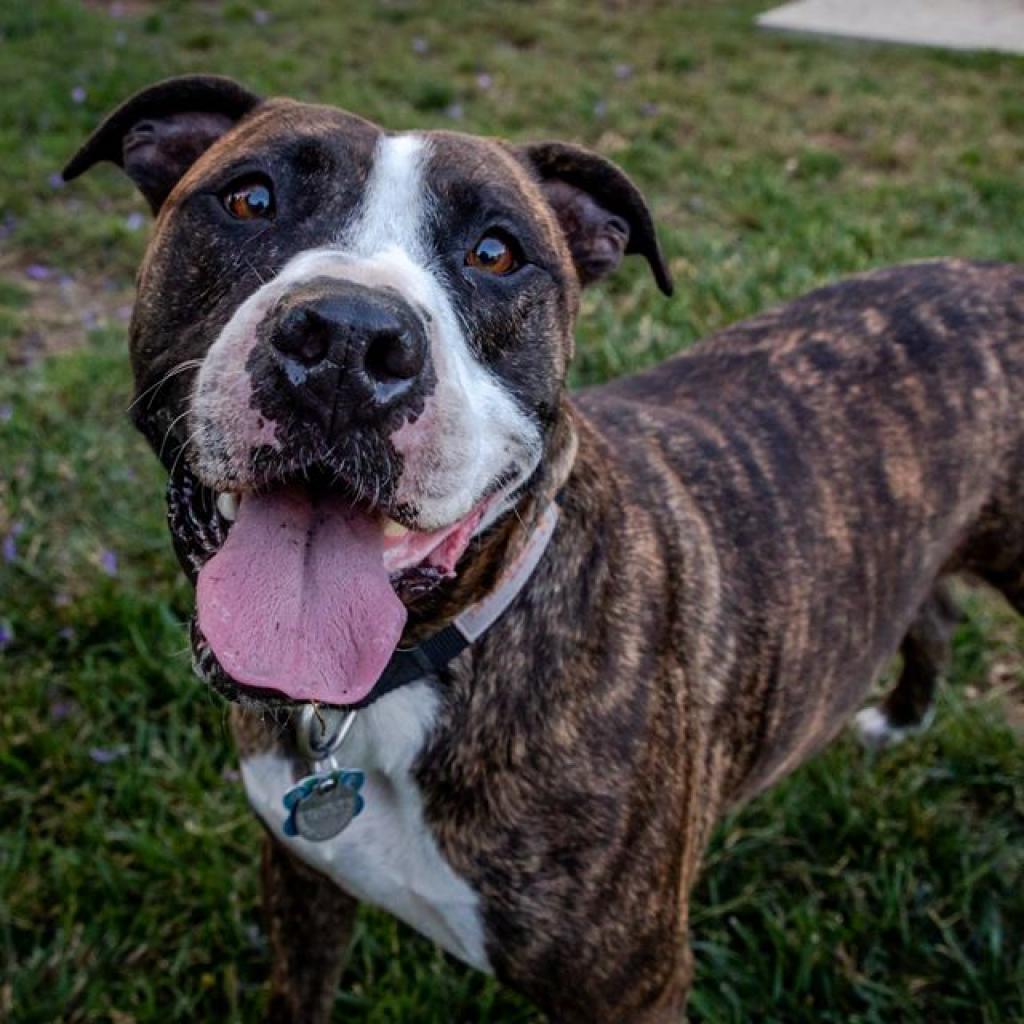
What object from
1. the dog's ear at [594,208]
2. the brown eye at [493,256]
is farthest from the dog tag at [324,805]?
the dog's ear at [594,208]

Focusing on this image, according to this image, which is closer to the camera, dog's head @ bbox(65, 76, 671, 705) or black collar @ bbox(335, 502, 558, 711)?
dog's head @ bbox(65, 76, 671, 705)

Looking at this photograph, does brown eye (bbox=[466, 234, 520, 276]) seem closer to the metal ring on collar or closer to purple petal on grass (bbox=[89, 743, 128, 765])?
the metal ring on collar

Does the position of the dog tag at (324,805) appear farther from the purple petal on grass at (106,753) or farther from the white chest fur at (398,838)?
the purple petal on grass at (106,753)

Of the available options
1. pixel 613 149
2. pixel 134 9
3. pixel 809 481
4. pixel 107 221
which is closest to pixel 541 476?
pixel 809 481

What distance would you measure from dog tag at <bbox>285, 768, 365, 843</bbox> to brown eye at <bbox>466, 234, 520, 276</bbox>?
861 mm

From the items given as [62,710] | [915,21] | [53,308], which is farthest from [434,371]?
[915,21]

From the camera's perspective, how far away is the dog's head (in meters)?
1.77

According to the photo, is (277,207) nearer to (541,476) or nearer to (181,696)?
(541,476)

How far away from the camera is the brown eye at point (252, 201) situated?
206 centimetres

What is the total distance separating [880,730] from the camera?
3639 mm

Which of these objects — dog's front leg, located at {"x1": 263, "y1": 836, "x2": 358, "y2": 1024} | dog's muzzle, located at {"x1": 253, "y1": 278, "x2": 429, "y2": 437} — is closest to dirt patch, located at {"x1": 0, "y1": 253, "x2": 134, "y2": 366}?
dog's front leg, located at {"x1": 263, "y1": 836, "x2": 358, "y2": 1024}

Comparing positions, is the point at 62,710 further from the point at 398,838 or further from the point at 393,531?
the point at 393,531

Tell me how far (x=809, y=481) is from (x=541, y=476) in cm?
77

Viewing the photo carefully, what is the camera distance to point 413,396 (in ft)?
5.89
